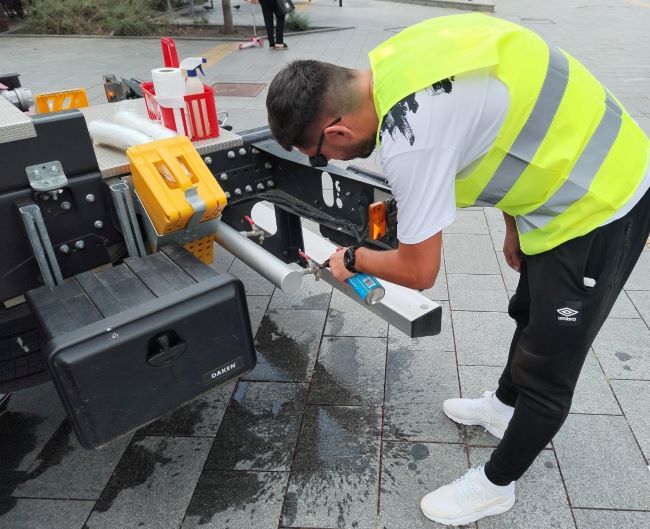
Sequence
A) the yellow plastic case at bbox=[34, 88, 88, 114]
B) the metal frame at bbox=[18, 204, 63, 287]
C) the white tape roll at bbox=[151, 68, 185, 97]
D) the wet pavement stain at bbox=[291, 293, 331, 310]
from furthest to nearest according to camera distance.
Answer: the wet pavement stain at bbox=[291, 293, 331, 310], the yellow plastic case at bbox=[34, 88, 88, 114], the white tape roll at bbox=[151, 68, 185, 97], the metal frame at bbox=[18, 204, 63, 287]

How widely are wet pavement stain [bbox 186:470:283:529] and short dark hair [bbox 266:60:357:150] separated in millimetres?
1390

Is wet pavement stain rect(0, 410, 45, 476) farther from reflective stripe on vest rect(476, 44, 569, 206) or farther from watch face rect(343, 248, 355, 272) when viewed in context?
reflective stripe on vest rect(476, 44, 569, 206)

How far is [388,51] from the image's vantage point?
1.37 meters

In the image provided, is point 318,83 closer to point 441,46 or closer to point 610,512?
point 441,46

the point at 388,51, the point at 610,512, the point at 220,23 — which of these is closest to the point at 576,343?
the point at 610,512

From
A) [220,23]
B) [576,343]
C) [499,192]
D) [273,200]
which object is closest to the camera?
[499,192]

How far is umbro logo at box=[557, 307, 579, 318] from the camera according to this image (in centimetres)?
149

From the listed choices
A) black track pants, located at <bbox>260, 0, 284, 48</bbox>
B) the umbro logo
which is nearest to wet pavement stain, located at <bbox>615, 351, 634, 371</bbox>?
the umbro logo

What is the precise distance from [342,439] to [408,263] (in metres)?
1.14

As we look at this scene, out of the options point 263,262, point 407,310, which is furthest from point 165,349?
point 407,310

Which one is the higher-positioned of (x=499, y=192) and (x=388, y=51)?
(x=388, y=51)

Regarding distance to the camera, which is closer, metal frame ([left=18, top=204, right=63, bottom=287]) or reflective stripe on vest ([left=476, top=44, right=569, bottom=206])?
reflective stripe on vest ([left=476, top=44, right=569, bottom=206])

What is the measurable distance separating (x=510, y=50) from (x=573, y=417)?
167cm

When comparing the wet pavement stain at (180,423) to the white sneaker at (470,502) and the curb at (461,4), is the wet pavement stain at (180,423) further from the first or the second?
the curb at (461,4)
